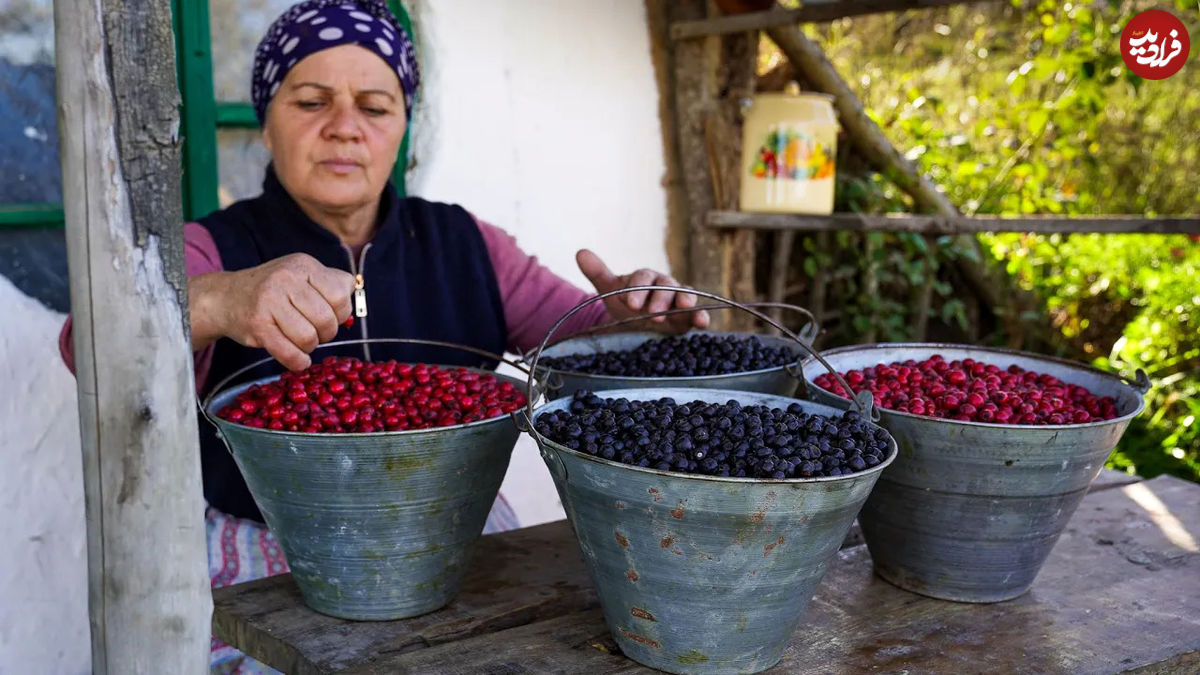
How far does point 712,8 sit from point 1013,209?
232 cm

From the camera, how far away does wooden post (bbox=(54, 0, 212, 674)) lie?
1.24 meters

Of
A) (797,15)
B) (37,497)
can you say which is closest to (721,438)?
(37,497)

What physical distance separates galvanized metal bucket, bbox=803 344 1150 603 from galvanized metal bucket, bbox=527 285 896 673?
19 centimetres

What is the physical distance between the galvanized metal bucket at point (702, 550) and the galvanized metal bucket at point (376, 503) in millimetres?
188

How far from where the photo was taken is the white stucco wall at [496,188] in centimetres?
259

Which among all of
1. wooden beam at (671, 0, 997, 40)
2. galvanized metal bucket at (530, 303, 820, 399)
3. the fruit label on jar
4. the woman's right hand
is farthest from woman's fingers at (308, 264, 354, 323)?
the fruit label on jar

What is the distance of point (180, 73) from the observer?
9.30 ft

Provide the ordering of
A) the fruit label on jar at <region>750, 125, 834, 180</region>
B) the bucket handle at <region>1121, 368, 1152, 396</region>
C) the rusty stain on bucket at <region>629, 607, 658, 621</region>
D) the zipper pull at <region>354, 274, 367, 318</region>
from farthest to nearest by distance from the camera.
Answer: the fruit label on jar at <region>750, 125, 834, 180</region>, the zipper pull at <region>354, 274, 367, 318</region>, the bucket handle at <region>1121, 368, 1152, 396</region>, the rusty stain on bucket at <region>629, 607, 658, 621</region>

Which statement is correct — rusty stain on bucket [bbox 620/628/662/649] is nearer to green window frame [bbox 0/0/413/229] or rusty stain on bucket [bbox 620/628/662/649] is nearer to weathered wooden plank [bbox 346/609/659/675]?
weathered wooden plank [bbox 346/609/659/675]

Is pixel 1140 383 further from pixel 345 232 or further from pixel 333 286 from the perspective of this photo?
pixel 345 232

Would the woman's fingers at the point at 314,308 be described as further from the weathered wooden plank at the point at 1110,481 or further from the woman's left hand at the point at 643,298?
the weathered wooden plank at the point at 1110,481

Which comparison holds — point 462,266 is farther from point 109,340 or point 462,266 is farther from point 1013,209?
point 1013,209

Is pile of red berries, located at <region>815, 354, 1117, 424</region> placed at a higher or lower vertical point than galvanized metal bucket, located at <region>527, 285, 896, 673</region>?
higher

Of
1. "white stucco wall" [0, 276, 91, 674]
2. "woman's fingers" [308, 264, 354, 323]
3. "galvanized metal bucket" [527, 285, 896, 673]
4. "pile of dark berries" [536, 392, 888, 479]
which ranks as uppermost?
"woman's fingers" [308, 264, 354, 323]
